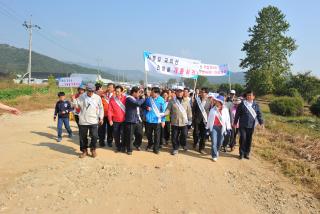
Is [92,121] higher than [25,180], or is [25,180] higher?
[92,121]

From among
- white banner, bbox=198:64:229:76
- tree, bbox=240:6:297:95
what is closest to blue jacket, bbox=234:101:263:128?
white banner, bbox=198:64:229:76

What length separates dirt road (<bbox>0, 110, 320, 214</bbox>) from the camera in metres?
5.34

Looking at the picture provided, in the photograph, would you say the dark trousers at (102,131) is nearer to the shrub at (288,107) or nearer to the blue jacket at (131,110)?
the blue jacket at (131,110)

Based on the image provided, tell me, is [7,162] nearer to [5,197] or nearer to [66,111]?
[5,197]

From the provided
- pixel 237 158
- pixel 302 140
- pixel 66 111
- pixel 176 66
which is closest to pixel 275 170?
pixel 237 158

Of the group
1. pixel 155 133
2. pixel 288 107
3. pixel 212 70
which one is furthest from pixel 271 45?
pixel 155 133

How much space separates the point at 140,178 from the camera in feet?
21.9

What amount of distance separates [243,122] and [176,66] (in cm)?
430

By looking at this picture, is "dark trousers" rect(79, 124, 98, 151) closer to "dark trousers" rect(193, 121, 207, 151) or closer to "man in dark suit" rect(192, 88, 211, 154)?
"dark trousers" rect(193, 121, 207, 151)

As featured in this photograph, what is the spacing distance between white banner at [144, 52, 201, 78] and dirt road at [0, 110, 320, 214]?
13.6 ft

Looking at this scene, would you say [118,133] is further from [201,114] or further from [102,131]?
[201,114]

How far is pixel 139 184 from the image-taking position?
6312mm

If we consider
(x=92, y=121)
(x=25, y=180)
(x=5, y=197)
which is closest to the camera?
(x=5, y=197)

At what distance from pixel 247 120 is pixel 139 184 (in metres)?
4.01
